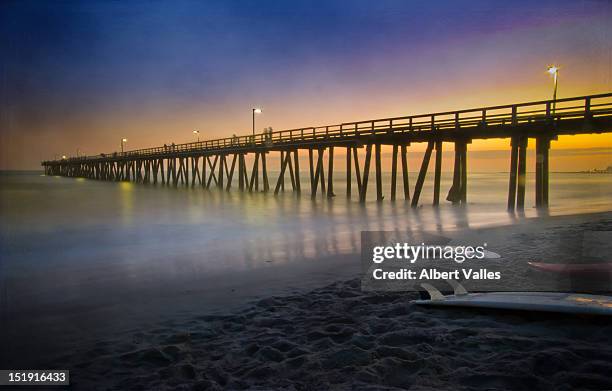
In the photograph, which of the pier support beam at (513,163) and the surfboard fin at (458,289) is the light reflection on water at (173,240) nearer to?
the pier support beam at (513,163)

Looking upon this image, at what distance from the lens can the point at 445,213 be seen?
17031mm

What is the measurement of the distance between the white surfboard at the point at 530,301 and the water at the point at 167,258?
223 centimetres

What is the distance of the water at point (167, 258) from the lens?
5871 millimetres

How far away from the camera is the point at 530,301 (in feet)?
15.0

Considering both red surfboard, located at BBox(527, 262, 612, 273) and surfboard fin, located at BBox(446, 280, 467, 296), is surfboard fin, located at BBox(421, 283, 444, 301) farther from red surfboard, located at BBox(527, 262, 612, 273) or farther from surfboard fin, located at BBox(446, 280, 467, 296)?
red surfboard, located at BBox(527, 262, 612, 273)

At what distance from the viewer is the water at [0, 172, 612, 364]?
5871 millimetres

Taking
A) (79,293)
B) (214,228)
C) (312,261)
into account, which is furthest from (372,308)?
(214,228)

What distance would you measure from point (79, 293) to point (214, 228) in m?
8.34

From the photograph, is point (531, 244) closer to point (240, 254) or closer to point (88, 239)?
point (240, 254)

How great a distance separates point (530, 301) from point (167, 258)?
7.81 m

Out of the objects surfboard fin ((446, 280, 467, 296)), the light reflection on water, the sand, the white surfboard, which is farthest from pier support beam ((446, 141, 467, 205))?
the sand

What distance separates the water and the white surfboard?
7.32 feet

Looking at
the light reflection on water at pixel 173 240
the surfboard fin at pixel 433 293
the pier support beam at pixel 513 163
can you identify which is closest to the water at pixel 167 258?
the light reflection on water at pixel 173 240

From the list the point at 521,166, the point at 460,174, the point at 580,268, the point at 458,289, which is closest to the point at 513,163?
the point at 521,166
